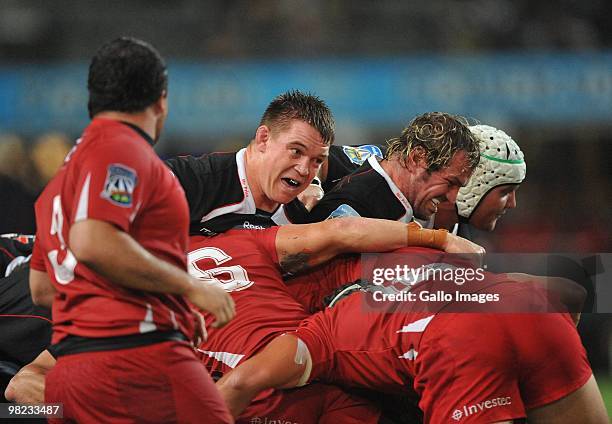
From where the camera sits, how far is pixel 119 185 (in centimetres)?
305

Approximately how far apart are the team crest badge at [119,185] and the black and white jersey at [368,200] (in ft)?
6.78

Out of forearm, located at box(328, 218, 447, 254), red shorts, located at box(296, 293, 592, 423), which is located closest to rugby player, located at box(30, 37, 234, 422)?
red shorts, located at box(296, 293, 592, 423)

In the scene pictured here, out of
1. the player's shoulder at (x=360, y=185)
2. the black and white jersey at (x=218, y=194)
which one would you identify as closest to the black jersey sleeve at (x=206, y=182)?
the black and white jersey at (x=218, y=194)

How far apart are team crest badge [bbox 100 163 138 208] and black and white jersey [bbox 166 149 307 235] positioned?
1798mm

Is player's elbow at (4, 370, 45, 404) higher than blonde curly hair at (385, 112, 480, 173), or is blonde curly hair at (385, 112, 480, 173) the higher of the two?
blonde curly hair at (385, 112, 480, 173)

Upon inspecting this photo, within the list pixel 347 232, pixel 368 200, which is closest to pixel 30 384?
pixel 347 232

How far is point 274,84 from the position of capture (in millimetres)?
11469

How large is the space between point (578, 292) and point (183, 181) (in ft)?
6.90

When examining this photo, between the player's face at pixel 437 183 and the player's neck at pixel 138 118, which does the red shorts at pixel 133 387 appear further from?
the player's face at pixel 437 183

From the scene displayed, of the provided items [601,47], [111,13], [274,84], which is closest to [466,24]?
[601,47]

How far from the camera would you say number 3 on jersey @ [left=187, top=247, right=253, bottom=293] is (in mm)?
4723

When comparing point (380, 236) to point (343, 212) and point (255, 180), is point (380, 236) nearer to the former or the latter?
point (343, 212)

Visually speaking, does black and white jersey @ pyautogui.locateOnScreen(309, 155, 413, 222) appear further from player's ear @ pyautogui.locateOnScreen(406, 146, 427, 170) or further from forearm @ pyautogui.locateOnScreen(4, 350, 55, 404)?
forearm @ pyautogui.locateOnScreen(4, 350, 55, 404)

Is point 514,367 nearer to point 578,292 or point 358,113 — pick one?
point 578,292
